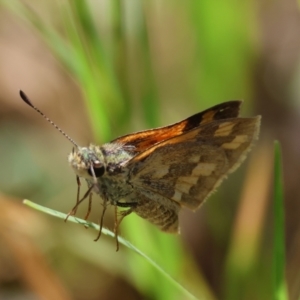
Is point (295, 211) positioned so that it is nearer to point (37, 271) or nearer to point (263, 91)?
point (263, 91)

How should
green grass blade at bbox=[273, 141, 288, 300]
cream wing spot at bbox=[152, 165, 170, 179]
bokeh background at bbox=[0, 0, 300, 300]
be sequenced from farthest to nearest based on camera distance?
bokeh background at bbox=[0, 0, 300, 300] < cream wing spot at bbox=[152, 165, 170, 179] < green grass blade at bbox=[273, 141, 288, 300]

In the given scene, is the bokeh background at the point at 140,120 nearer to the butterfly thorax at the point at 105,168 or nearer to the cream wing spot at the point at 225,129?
the butterfly thorax at the point at 105,168

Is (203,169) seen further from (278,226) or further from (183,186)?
(278,226)

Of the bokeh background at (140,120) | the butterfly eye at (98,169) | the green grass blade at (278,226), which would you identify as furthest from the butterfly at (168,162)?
the green grass blade at (278,226)

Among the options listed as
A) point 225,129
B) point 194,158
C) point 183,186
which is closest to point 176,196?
point 183,186

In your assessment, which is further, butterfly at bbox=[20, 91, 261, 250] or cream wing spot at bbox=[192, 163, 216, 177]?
cream wing spot at bbox=[192, 163, 216, 177]

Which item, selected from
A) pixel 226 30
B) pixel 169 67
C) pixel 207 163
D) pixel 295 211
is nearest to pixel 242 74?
pixel 226 30

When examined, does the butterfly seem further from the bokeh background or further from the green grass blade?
the green grass blade

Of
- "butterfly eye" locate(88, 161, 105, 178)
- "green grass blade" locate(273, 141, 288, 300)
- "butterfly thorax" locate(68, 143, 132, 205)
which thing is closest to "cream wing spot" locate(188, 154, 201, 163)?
"butterfly thorax" locate(68, 143, 132, 205)
